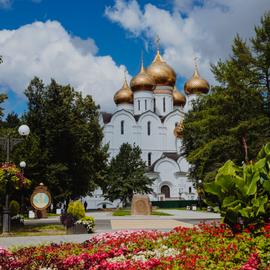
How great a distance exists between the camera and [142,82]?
63938 mm

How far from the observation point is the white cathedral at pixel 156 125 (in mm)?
60969

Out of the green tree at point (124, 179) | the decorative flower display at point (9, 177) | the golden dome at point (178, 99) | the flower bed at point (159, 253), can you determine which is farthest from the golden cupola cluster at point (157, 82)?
the flower bed at point (159, 253)

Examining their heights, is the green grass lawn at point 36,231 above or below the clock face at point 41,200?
below

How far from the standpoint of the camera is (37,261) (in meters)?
7.18

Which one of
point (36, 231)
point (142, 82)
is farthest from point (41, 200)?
point (142, 82)

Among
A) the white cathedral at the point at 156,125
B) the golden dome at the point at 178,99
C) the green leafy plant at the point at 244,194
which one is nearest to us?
the green leafy plant at the point at 244,194

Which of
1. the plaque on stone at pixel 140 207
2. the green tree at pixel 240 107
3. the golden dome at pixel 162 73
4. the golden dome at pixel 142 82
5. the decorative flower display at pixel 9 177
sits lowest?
the plaque on stone at pixel 140 207

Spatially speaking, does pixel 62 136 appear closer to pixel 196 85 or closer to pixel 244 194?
pixel 244 194

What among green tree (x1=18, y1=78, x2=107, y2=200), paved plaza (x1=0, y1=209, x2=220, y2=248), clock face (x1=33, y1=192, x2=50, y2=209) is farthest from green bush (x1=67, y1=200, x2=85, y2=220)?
green tree (x1=18, y1=78, x2=107, y2=200)

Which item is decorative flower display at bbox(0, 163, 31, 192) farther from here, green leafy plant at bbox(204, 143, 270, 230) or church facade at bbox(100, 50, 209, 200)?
church facade at bbox(100, 50, 209, 200)

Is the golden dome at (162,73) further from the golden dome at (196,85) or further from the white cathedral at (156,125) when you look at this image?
the golden dome at (196,85)

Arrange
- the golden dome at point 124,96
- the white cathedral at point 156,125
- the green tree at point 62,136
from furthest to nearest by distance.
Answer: the golden dome at point 124,96, the white cathedral at point 156,125, the green tree at point 62,136

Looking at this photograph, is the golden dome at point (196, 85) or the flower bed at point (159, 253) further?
the golden dome at point (196, 85)

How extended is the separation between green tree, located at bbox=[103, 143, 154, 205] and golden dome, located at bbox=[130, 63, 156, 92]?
17.7m
